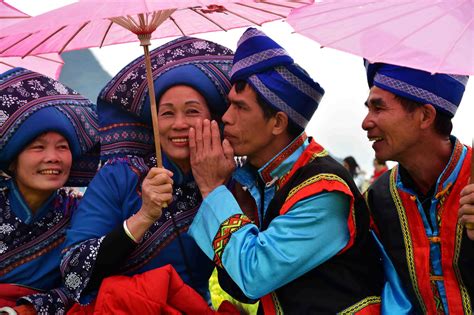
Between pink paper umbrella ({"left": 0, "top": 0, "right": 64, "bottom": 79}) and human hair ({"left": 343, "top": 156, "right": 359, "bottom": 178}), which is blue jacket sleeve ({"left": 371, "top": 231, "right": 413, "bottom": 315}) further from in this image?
human hair ({"left": 343, "top": 156, "right": 359, "bottom": 178})

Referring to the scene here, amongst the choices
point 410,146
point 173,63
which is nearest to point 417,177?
point 410,146

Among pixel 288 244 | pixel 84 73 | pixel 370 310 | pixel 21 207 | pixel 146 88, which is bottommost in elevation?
pixel 370 310

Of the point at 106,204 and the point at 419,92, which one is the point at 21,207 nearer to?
the point at 106,204

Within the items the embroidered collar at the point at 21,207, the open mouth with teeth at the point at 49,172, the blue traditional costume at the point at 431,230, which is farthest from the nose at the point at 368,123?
the embroidered collar at the point at 21,207

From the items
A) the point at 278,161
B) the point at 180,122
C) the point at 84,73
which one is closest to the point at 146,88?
the point at 180,122

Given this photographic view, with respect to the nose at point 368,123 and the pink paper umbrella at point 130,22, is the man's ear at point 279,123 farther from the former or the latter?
the pink paper umbrella at point 130,22

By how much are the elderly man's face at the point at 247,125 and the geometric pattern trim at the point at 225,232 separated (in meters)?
0.39

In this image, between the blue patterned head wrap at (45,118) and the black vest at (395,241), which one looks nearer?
the black vest at (395,241)

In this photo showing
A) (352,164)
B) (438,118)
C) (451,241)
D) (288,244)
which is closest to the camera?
(288,244)

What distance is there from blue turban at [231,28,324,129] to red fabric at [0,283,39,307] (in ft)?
4.71

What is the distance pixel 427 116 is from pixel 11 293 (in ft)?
6.87

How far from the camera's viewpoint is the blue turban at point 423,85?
300 centimetres

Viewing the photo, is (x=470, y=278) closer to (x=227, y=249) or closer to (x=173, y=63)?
(x=227, y=249)

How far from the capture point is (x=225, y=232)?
2936 mm
